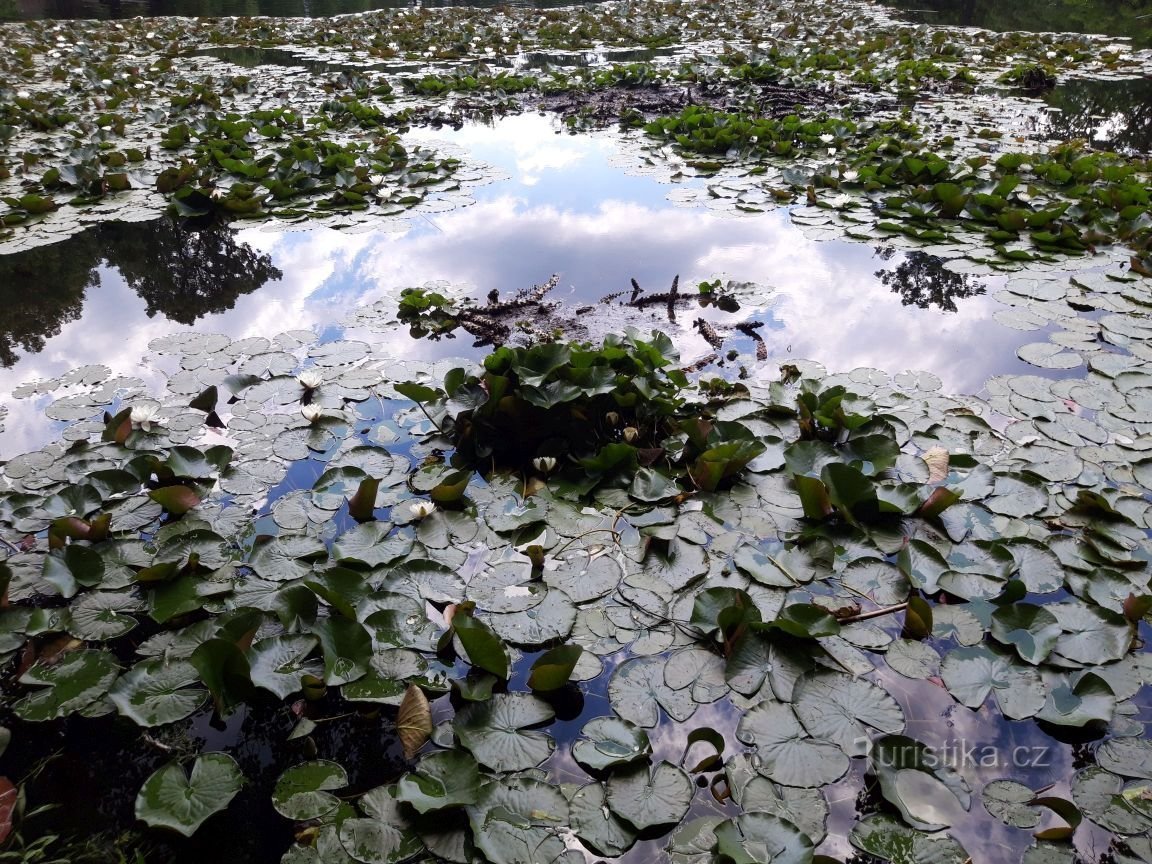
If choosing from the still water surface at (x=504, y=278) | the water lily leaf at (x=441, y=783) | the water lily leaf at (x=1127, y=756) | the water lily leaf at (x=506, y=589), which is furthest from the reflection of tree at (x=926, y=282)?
the water lily leaf at (x=441, y=783)

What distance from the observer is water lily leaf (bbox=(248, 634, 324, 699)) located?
1625mm

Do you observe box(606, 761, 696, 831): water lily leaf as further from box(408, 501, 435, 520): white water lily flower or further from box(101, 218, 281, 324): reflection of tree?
box(101, 218, 281, 324): reflection of tree

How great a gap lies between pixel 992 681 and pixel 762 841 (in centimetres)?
75

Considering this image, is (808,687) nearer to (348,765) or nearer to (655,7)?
(348,765)

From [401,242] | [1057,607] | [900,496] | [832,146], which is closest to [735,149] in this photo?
[832,146]

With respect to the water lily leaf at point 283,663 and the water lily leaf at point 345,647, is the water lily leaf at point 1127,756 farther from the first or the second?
the water lily leaf at point 283,663

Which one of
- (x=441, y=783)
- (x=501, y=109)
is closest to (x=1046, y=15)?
(x=501, y=109)

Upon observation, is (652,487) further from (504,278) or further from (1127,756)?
(504,278)

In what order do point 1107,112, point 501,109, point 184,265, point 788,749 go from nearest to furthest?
point 788,749
point 184,265
point 1107,112
point 501,109

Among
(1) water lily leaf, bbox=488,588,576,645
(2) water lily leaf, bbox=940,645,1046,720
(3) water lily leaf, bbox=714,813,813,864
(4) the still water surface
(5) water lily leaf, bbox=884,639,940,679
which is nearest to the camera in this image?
(3) water lily leaf, bbox=714,813,813,864

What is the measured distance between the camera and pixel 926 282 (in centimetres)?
388

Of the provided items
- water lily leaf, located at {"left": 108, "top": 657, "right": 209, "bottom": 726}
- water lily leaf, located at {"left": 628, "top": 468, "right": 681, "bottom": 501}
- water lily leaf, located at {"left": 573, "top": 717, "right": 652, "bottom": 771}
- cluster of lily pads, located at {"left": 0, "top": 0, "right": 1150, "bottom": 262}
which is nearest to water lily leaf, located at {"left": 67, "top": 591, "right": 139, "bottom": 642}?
water lily leaf, located at {"left": 108, "top": 657, "right": 209, "bottom": 726}

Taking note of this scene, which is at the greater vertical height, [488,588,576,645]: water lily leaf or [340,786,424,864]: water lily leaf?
[488,588,576,645]: water lily leaf

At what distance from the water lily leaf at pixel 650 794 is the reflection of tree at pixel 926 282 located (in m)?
3.08
